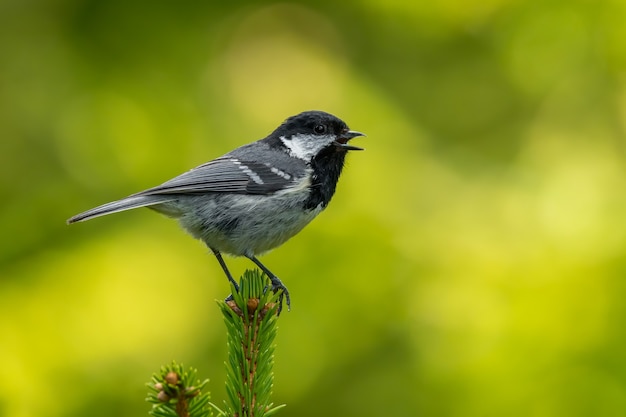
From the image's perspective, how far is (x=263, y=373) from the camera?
199 cm

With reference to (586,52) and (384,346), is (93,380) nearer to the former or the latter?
(384,346)

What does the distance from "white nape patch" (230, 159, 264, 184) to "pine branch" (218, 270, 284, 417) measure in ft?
3.25

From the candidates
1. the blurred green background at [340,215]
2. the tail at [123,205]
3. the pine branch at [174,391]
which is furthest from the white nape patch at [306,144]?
the pine branch at [174,391]

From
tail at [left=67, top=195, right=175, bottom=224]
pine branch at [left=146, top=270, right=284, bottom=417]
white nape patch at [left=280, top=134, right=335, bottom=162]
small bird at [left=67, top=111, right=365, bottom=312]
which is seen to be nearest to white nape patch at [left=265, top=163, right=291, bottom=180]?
small bird at [left=67, top=111, right=365, bottom=312]

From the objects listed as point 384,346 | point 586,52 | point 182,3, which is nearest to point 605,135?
point 586,52

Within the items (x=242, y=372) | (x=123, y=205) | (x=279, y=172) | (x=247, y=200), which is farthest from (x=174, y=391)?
(x=279, y=172)

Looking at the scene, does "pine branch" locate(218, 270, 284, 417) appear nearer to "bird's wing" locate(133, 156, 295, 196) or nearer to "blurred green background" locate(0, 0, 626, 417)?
"bird's wing" locate(133, 156, 295, 196)

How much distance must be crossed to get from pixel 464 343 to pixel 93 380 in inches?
63.0

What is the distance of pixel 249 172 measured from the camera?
3201 millimetres

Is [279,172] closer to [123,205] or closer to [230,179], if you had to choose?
[230,179]

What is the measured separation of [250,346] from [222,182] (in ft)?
3.88

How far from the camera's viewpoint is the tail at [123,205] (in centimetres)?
269

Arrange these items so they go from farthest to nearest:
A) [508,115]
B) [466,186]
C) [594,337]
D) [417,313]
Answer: [508,115]
[466,186]
[417,313]
[594,337]

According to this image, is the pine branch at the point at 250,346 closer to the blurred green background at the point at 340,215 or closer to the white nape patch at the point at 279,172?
the white nape patch at the point at 279,172
